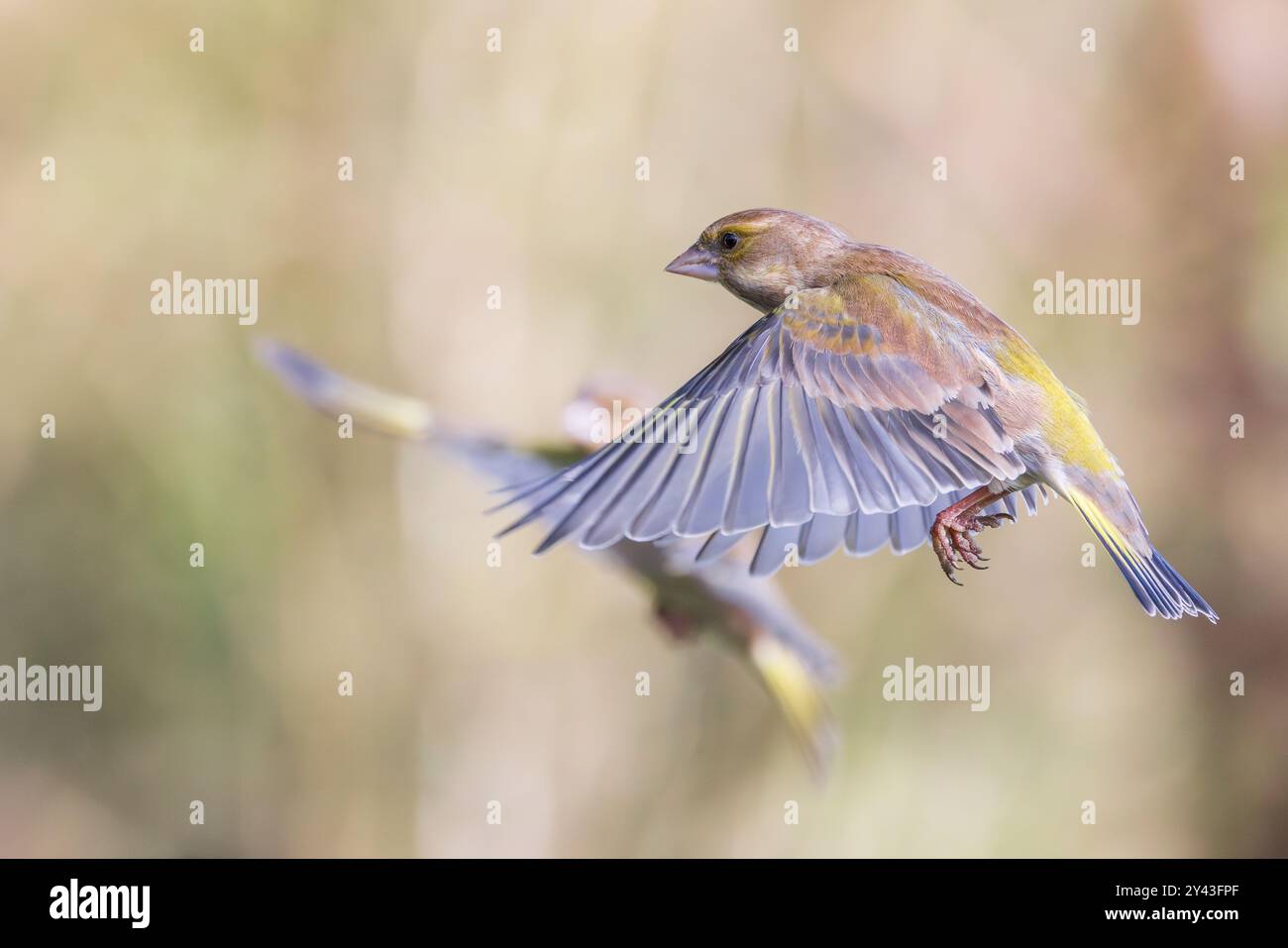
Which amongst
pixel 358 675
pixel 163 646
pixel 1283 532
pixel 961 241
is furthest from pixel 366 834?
pixel 1283 532

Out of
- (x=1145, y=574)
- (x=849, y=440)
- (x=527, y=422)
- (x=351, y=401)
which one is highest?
(x=527, y=422)

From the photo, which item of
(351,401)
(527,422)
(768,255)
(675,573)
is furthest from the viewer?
(527,422)

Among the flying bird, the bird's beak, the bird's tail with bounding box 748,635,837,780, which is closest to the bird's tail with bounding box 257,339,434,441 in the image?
the flying bird

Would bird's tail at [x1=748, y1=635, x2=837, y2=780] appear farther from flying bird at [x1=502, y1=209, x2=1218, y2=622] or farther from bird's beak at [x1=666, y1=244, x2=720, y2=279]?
bird's beak at [x1=666, y1=244, x2=720, y2=279]

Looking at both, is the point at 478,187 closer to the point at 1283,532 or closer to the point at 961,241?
the point at 961,241

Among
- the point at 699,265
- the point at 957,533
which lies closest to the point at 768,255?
the point at 699,265

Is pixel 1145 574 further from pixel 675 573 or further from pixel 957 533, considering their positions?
pixel 675 573
